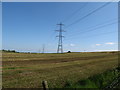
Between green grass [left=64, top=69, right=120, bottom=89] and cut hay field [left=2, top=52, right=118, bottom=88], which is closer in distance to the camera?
green grass [left=64, top=69, right=120, bottom=89]

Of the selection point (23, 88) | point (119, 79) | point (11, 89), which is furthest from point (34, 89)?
point (119, 79)

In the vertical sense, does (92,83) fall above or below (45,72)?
above

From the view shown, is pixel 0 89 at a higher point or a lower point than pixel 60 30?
lower

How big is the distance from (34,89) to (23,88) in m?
0.80

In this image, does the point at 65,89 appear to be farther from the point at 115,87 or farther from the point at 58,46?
the point at 58,46

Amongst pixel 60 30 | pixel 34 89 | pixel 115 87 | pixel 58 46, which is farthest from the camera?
pixel 58 46

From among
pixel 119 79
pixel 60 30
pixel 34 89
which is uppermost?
pixel 60 30

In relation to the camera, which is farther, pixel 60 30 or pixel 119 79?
pixel 60 30

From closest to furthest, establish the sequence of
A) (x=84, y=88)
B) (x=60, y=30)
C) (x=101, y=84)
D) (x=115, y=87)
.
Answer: (x=115, y=87), (x=84, y=88), (x=101, y=84), (x=60, y=30)

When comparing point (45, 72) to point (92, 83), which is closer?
point (92, 83)

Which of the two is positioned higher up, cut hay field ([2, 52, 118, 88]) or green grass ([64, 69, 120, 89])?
green grass ([64, 69, 120, 89])

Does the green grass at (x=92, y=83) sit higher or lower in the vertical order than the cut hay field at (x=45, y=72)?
higher

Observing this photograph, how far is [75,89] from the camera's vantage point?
336 inches

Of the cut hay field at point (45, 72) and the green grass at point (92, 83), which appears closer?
the green grass at point (92, 83)
